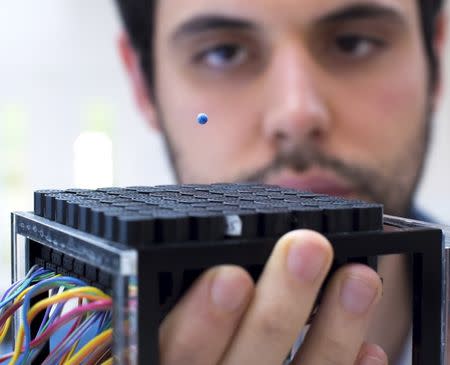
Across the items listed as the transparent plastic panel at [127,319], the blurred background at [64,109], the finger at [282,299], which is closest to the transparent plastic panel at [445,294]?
the finger at [282,299]

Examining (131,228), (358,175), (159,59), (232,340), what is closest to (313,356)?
(232,340)

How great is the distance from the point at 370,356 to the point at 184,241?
0.22 meters

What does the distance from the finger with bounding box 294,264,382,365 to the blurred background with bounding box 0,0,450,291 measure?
85 cm

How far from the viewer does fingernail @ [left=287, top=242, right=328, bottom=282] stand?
42 centimetres

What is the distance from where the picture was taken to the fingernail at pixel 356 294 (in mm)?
459

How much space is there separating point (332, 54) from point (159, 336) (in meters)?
0.90

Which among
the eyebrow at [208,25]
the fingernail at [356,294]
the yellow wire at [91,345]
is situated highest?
the eyebrow at [208,25]

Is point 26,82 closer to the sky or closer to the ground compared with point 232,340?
closer to the sky

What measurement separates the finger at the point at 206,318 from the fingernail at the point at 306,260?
0.03 m

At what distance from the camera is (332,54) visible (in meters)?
1.22

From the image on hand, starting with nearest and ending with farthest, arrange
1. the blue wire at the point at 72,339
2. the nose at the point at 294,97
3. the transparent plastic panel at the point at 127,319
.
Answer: the transparent plastic panel at the point at 127,319, the blue wire at the point at 72,339, the nose at the point at 294,97

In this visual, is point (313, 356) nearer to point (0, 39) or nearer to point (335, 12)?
point (335, 12)

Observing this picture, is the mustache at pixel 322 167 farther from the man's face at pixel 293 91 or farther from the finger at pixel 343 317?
the finger at pixel 343 317

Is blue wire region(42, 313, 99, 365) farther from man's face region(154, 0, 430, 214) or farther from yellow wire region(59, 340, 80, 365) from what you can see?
man's face region(154, 0, 430, 214)
